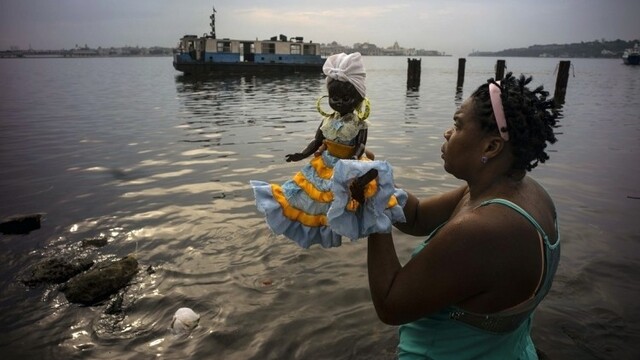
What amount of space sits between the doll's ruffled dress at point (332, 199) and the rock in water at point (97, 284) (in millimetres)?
3491

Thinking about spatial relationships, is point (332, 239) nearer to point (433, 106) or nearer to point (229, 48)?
point (433, 106)

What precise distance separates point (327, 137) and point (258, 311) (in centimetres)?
245

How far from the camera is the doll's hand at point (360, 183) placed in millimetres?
2031

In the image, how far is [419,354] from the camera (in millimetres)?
2279

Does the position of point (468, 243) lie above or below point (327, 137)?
below

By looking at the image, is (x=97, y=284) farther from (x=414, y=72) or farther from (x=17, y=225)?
(x=414, y=72)

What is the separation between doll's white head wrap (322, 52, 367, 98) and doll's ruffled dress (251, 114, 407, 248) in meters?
0.32

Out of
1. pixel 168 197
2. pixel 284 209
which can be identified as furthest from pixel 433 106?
pixel 284 209

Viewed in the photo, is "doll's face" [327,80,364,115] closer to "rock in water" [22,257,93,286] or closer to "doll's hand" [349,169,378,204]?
"doll's hand" [349,169,378,204]

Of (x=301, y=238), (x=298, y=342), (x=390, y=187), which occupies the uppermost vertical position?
(x=390, y=187)

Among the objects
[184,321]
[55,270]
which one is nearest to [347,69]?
[184,321]

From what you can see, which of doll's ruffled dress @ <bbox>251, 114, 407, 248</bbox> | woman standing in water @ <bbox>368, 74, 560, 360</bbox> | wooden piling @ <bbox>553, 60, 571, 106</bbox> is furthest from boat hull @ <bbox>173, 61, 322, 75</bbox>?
woman standing in water @ <bbox>368, 74, 560, 360</bbox>

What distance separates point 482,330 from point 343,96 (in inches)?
85.1

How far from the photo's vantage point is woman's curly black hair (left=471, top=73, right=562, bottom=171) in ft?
6.51
